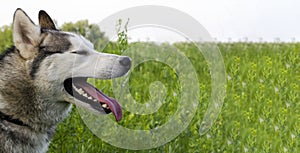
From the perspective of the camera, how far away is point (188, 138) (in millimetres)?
5480

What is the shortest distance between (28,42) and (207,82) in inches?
160

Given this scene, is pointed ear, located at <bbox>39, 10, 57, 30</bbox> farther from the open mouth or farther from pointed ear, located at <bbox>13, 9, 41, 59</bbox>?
the open mouth

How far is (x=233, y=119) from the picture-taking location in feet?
20.8

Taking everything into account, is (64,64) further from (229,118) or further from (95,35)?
(229,118)

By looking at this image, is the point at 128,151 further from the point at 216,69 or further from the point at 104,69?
the point at 104,69

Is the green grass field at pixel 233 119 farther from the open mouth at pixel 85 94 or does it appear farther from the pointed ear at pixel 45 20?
the pointed ear at pixel 45 20

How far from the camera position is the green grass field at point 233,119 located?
5.21m

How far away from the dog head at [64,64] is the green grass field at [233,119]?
2.36 ft

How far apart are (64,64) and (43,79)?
8.3 inches

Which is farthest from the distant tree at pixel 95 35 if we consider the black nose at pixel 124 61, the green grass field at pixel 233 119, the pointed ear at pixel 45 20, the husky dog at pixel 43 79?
the black nose at pixel 124 61

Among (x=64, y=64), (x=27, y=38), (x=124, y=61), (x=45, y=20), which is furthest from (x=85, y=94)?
(x=45, y=20)

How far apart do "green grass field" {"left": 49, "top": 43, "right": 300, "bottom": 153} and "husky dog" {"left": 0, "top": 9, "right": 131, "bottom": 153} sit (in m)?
0.59

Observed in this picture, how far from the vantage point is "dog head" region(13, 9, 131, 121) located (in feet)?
13.2

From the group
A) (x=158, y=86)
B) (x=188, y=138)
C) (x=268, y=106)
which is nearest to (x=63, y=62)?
(x=158, y=86)
